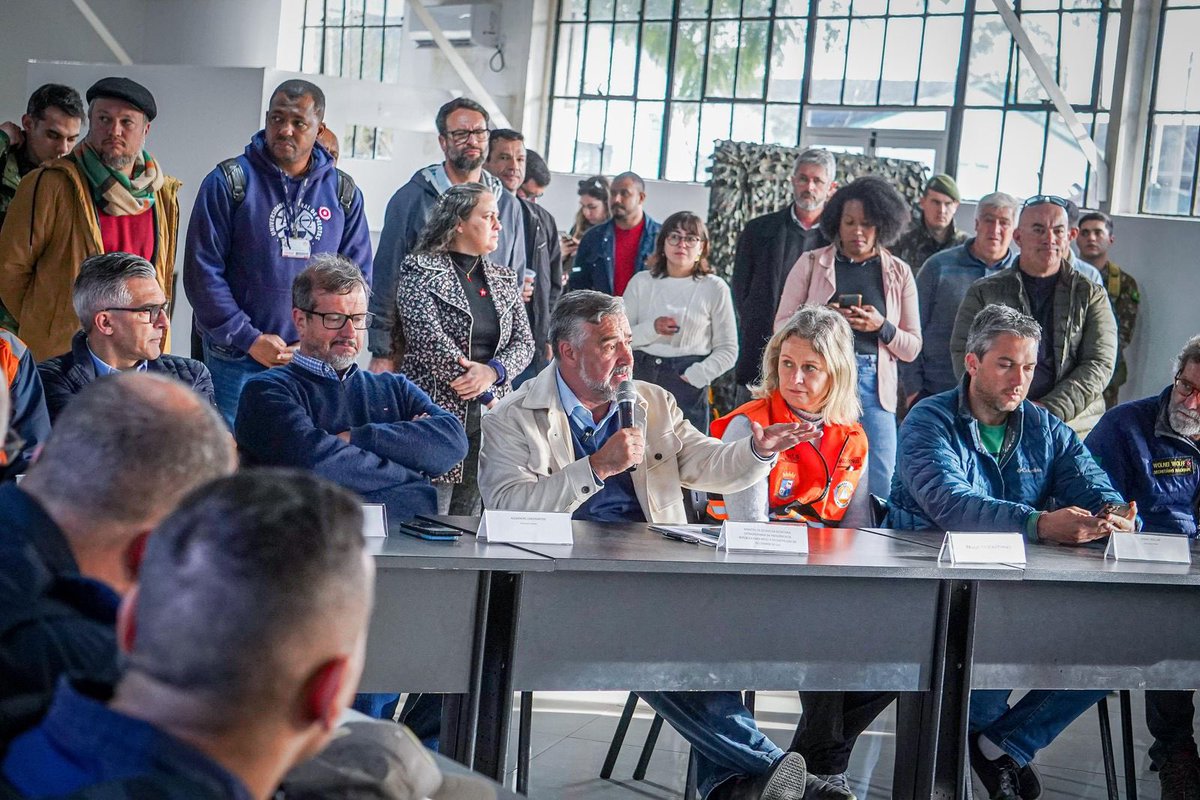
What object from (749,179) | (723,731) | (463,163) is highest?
(749,179)

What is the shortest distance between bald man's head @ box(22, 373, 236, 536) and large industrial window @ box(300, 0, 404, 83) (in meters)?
12.8

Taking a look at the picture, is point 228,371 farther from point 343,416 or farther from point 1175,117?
point 1175,117

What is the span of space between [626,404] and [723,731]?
0.75m

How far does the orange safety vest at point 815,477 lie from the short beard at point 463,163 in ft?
5.06

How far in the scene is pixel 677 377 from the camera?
17.8 ft

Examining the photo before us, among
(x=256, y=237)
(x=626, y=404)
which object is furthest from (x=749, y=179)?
(x=626, y=404)

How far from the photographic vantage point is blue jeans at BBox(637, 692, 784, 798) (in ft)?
9.34

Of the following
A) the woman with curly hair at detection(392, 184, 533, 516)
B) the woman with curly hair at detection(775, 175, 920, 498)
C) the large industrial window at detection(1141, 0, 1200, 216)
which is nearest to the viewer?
the woman with curly hair at detection(392, 184, 533, 516)

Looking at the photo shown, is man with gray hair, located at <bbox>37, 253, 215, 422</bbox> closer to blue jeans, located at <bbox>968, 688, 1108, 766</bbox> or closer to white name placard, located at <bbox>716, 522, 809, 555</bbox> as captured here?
white name placard, located at <bbox>716, 522, 809, 555</bbox>

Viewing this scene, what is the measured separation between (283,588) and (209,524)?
77 mm

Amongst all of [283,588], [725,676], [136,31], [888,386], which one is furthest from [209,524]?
[136,31]

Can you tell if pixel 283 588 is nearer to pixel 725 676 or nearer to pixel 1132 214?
pixel 725 676

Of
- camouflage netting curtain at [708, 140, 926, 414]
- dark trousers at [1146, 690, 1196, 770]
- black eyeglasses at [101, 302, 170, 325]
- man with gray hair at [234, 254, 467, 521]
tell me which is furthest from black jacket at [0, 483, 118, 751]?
camouflage netting curtain at [708, 140, 926, 414]

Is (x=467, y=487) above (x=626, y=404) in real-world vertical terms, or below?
below
